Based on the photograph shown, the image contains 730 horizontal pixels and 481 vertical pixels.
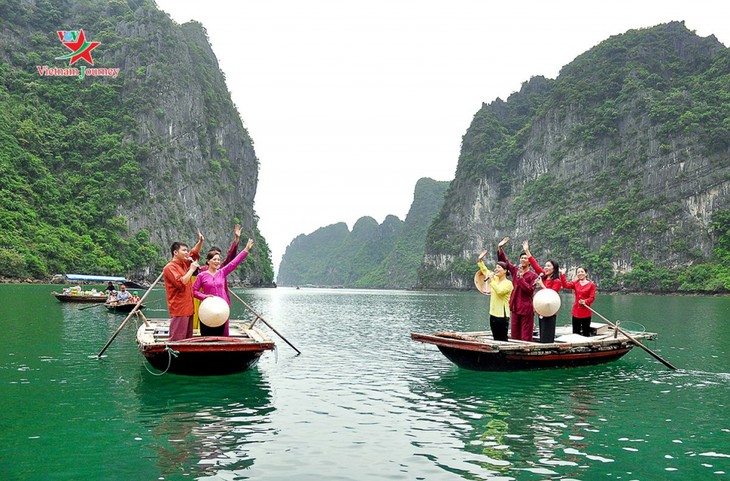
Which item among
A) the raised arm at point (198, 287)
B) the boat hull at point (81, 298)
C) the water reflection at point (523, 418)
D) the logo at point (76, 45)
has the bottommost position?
the water reflection at point (523, 418)

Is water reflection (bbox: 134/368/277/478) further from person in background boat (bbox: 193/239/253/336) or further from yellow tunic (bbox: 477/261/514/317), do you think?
yellow tunic (bbox: 477/261/514/317)

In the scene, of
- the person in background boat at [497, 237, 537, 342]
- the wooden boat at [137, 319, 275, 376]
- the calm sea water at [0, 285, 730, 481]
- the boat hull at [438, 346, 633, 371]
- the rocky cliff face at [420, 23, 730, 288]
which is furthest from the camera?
the rocky cliff face at [420, 23, 730, 288]

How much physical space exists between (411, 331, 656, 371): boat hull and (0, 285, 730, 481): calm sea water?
0.84 feet

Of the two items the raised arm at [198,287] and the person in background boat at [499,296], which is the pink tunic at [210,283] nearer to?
the raised arm at [198,287]

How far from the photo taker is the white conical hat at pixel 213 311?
1048 cm

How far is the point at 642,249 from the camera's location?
91562 millimetres

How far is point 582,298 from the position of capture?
13680 millimetres

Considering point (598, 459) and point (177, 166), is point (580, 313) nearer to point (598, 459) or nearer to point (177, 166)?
point (598, 459)

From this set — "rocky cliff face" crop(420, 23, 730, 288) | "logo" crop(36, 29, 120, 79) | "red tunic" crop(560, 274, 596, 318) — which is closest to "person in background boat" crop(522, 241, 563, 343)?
"red tunic" crop(560, 274, 596, 318)

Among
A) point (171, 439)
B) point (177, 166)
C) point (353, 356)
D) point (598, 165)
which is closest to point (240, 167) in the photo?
point (177, 166)

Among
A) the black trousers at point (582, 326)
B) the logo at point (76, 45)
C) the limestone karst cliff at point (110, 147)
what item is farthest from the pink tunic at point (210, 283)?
the logo at point (76, 45)

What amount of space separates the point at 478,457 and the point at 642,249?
9554 cm

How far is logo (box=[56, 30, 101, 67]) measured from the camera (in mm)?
86625

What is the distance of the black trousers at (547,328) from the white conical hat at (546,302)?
0.22 m
